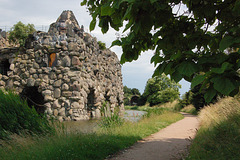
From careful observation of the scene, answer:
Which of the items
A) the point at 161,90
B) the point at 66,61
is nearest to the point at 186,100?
the point at 161,90

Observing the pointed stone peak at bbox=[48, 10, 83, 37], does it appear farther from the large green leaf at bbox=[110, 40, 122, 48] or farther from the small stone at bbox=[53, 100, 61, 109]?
the large green leaf at bbox=[110, 40, 122, 48]

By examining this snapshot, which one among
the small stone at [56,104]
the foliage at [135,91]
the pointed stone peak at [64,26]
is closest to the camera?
the small stone at [56,104]

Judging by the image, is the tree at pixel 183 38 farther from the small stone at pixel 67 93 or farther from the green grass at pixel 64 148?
the small stone at pixel 67 93

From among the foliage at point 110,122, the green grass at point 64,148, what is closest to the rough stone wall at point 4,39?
the foliage at point 110,122

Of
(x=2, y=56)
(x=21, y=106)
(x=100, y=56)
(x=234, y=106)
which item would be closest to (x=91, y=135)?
(x=21, y=106)

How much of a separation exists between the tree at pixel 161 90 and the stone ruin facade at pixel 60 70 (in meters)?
23.9

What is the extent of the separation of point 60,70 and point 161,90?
29.9 metres

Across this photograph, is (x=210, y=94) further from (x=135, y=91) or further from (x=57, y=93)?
(x=135, y=91)

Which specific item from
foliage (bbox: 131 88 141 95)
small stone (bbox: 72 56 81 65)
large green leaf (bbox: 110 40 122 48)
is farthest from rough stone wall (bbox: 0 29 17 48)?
foliage (bbox: 131 88 141 95)

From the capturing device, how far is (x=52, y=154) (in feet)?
13.6

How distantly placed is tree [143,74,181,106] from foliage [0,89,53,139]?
29.6 metres

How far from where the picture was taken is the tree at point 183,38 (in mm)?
1687

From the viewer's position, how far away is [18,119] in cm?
556

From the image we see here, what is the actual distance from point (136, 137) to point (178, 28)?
5.00m
